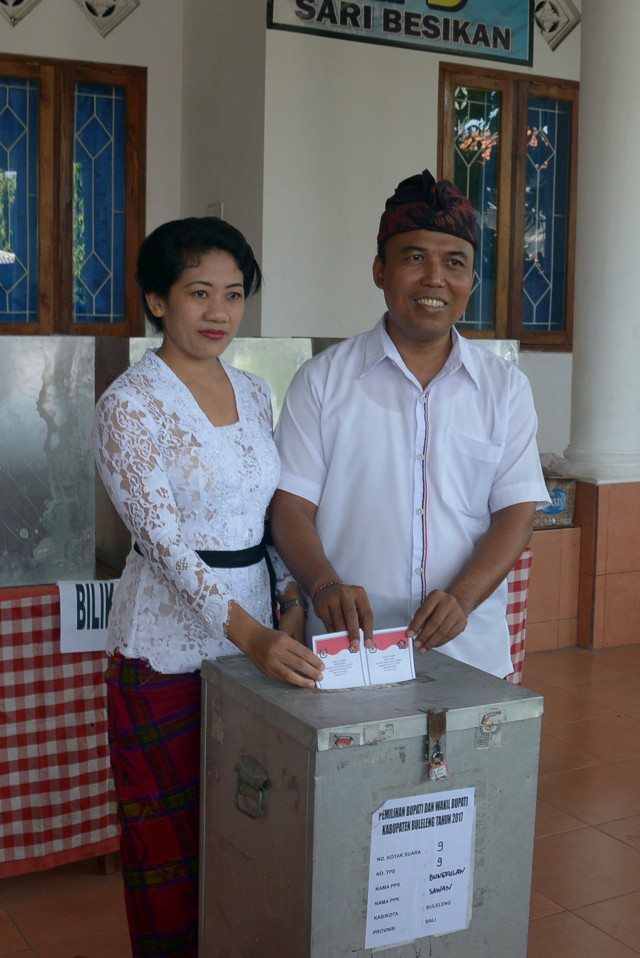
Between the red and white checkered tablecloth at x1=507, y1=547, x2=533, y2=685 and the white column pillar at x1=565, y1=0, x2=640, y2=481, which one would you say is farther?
the white column pillar at x1=565, y1=0, x2=640, y2=481

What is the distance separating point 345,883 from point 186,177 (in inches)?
221

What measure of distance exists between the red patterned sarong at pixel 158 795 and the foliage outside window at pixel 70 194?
4.76 m

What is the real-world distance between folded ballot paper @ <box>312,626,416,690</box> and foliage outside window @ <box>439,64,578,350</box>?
5311 millimetres

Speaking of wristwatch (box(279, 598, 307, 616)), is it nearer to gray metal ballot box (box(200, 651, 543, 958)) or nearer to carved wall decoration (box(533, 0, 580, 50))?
gray metal ballot box (box(200, 651, 543, 958))

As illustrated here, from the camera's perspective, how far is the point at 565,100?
7086mm

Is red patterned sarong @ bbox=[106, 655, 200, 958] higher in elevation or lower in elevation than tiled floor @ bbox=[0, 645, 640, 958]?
higher

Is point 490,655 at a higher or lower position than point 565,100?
lower

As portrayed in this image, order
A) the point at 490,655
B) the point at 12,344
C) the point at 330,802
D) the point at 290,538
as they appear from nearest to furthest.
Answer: the point at 330,802 < the point at 290,538 < the point at 490,655 < the point at 12,344

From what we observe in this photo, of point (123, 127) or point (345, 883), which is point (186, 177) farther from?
point (345, 883)

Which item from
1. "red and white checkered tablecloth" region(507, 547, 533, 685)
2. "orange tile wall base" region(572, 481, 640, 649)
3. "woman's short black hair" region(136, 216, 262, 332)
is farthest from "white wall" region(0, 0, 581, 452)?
"woman's short black hair" region(136, 216, 262, 332)

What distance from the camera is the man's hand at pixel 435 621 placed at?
73.0 inches

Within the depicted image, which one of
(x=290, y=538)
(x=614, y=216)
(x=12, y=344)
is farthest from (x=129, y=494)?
(x=614, y=216)

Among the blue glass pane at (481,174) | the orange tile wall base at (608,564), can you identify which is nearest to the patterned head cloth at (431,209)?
the orange tile wall base at (608,564)

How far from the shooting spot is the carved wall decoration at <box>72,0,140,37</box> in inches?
245
